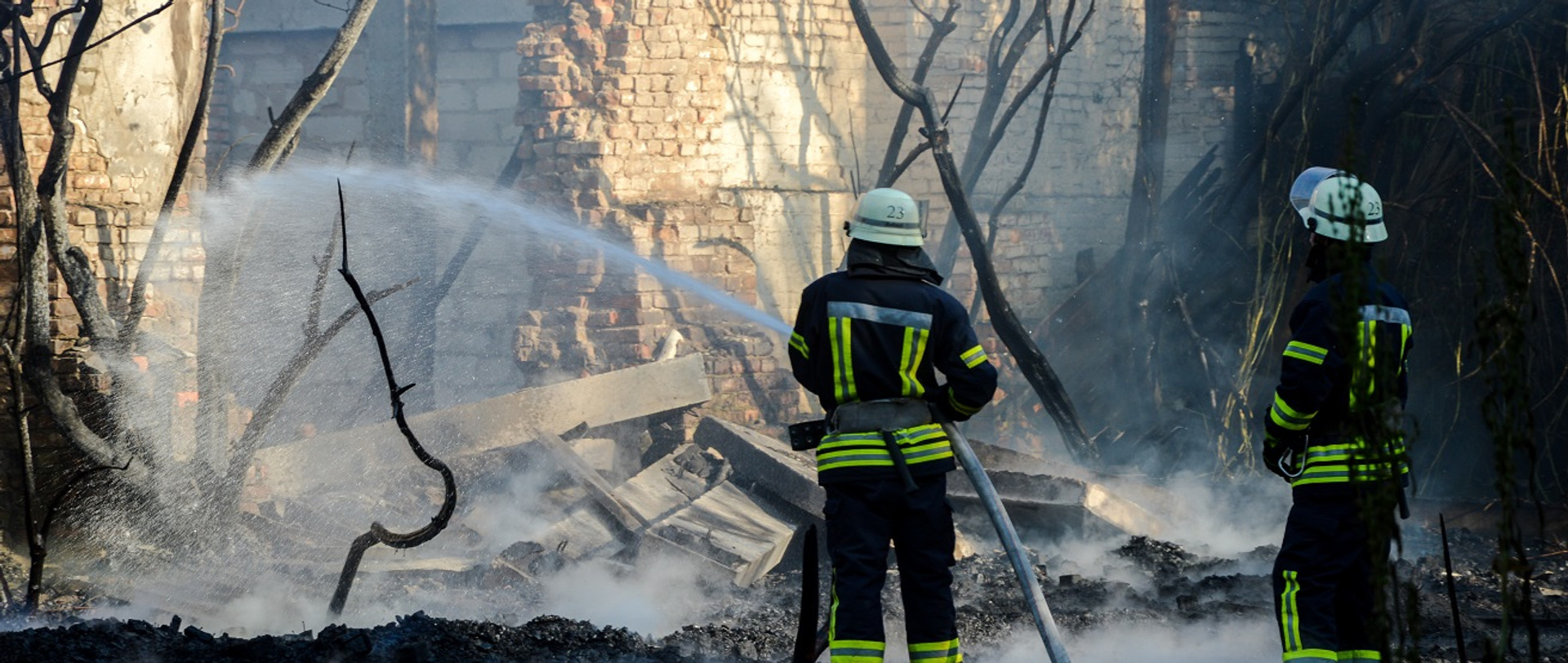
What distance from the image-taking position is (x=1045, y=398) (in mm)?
8539

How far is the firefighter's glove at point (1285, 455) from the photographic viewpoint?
3869mm

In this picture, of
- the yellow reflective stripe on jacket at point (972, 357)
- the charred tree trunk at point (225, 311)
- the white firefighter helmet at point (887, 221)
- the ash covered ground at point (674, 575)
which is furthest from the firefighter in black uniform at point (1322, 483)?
the charred tree trunk at point (225, 311)

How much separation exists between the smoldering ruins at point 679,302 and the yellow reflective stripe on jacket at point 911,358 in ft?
2.13

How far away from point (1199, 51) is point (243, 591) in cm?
778

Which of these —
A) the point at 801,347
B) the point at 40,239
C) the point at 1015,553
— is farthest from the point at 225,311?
the point at 1015,553

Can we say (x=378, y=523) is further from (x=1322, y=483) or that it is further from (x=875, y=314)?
(x=1322, y=483)

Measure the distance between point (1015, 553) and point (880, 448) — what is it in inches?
20.3

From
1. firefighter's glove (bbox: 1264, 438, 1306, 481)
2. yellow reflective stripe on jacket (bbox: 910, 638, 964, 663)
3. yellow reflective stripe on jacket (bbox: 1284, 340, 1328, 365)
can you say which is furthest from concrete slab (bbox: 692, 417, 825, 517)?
yellow reflective stripe on jacket (bbox: 1284, 340, 1328, 365)

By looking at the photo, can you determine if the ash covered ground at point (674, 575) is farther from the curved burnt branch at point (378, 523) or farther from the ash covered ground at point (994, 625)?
the curved burnt branch at point (378, 523)

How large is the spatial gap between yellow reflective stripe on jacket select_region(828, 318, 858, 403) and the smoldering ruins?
57cm

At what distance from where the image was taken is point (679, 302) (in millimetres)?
9078

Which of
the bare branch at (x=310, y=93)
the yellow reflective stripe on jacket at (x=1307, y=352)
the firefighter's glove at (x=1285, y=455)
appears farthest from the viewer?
the bare branch at (x=310, y=93)

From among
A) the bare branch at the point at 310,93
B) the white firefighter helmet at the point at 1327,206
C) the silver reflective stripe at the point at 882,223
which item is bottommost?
the silver reflective stripe at the point at 882,223

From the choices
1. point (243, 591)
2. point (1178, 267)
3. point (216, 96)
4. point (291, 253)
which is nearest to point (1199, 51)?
point (1178, 267)
